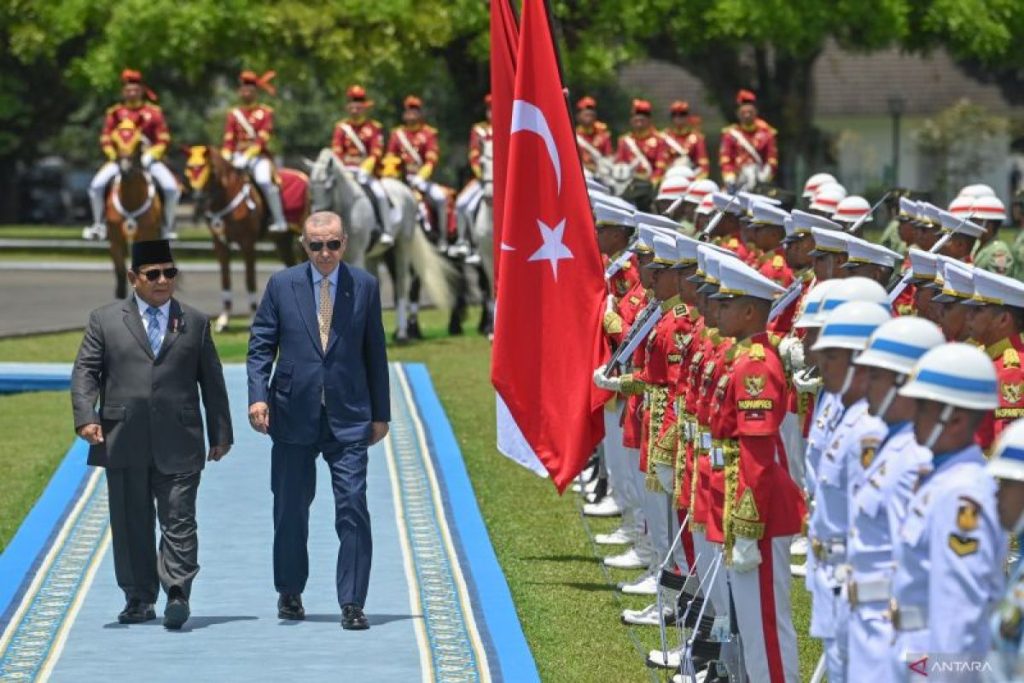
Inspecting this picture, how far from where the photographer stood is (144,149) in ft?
92.2

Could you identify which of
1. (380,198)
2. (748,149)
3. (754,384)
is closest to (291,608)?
(754,384)

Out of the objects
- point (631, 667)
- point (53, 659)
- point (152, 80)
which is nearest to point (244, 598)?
point (53, 659)

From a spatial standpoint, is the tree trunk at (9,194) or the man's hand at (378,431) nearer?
the man's hand at (378,431)

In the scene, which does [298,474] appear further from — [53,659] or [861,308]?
[861,308]

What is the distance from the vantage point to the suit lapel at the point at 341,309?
37.4 feet

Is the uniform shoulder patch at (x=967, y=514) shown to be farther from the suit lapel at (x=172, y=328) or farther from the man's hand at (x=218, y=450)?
the suit lapel at (x=172, y=328)

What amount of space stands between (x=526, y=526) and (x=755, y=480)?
5781 millimetres

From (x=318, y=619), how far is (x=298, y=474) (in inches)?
31.8

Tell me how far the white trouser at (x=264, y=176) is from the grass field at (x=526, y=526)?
12.7ft

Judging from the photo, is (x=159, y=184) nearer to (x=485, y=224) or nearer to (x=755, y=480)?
(x=485, y=224)

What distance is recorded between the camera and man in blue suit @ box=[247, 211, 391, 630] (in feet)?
36.9

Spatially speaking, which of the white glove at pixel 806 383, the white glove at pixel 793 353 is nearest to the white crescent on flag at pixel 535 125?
the white glove at pixel 793 353

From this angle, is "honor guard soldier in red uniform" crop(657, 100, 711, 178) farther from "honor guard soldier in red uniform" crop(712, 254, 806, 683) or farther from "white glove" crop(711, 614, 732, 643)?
"honor guard soldier in red uniform" crop(712, 254, 806, 683)

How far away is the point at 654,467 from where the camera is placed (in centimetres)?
1053
